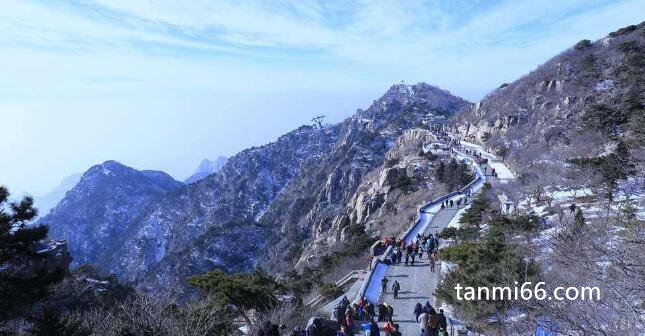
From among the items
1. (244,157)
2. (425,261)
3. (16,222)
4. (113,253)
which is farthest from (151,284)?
(16,222)

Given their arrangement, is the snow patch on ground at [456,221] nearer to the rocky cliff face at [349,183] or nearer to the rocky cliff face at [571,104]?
the rocky cliff face at [349,183]

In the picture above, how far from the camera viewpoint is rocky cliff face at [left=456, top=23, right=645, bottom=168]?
2792 cm

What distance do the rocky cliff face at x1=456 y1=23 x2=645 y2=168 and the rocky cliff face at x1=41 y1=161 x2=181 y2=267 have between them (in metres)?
85.4

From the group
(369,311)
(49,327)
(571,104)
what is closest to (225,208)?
(571,104)

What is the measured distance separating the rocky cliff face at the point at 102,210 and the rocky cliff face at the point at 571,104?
85.4m

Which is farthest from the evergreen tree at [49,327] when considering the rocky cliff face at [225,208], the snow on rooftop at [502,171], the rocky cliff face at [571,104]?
the rocky cliff face at [225,208]

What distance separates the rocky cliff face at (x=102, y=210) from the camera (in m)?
112

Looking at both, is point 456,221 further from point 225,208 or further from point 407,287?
point 225,208

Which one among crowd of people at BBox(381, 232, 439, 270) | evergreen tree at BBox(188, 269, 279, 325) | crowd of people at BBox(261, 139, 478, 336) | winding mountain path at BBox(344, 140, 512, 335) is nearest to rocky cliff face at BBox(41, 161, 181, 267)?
crowd of people at BBox(381, 232, 439, 270)

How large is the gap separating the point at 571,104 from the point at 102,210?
115963 millimetres

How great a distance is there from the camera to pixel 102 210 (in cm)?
12362

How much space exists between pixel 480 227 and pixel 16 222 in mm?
19845

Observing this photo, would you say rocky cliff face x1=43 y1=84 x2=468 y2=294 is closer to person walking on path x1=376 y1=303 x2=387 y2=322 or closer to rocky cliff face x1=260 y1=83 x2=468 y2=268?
rocky cliff face x1=260 y1=83 x2=468 y2=268

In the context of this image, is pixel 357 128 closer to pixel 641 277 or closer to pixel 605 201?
pixel 605 201
